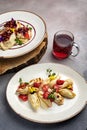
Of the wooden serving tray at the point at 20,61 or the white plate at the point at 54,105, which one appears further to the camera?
the wooden serving tray at the point at 20,61

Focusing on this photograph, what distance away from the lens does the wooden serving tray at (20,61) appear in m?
1.08

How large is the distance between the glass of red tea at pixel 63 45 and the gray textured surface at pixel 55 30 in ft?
0.07

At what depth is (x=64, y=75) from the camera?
3.47 feet

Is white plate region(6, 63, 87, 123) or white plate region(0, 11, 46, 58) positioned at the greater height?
white plate region(0, 11, 46, 58)

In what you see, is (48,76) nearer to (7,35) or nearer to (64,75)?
(64,75)

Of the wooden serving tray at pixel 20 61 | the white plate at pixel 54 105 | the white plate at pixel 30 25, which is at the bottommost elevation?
the white plate at pixel 54 105

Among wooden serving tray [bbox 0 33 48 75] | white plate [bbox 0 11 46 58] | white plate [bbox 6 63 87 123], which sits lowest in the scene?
white plate [bbox 6 63 87 123]

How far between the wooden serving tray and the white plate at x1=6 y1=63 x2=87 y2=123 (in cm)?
4

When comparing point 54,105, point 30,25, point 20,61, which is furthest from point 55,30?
point 54,105

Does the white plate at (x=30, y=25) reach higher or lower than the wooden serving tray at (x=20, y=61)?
higher

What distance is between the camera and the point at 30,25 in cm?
124

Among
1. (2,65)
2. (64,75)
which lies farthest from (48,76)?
(2,65)

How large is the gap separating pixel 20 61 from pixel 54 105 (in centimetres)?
24

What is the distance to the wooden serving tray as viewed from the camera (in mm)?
1084
